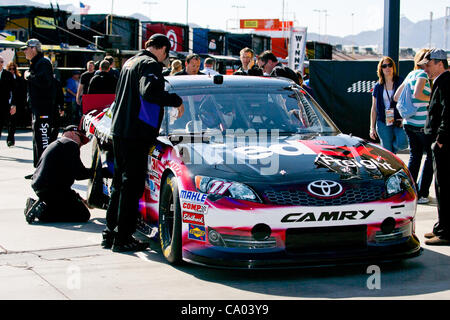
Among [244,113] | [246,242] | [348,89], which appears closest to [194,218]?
[246,242]

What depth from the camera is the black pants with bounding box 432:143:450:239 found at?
614 cm

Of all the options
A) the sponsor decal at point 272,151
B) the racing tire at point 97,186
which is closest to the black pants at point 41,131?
the racing tire at point 97,186

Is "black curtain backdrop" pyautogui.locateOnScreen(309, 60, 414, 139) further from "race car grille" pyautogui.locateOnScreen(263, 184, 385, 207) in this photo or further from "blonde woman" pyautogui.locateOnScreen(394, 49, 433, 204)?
"race car grille" pyautogui.locateOnScreen(263, 184, 385, 207)

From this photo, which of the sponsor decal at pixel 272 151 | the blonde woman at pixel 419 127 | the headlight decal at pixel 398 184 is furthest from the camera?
the blonde woman at pixel 419 127

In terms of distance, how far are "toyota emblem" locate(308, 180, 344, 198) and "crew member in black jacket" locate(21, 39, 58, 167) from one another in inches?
249

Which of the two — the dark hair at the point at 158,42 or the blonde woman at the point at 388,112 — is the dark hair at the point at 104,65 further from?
the dark hair at the point at 158,42

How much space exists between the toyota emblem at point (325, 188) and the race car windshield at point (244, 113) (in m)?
1.19

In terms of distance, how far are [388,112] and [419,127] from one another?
0.56 meters

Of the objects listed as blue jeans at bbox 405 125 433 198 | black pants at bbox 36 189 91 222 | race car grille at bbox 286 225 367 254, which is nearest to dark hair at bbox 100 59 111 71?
black pants at bbox 36 189 91 222

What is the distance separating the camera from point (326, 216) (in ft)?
15.5

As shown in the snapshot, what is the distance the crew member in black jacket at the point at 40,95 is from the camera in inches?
401

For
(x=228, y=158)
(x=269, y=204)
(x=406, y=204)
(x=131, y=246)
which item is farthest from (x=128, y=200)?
(x=406, y=204)

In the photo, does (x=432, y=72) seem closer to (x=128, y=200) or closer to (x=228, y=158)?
(x=228, y=158)
